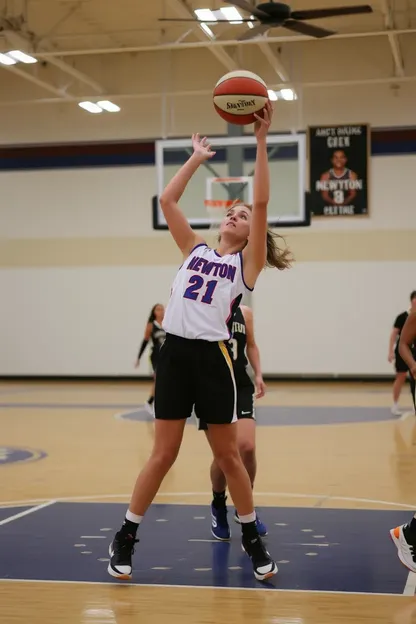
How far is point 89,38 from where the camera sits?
64.8 ft

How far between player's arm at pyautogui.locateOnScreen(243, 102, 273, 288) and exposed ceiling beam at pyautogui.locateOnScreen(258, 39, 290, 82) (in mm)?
11516

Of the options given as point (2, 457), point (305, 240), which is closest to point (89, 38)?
point (305, 240)

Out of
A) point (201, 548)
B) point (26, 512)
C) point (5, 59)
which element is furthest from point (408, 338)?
point (5, 59)

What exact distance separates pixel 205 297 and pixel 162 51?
17.9 metres

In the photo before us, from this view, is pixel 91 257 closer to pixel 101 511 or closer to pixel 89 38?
pixel 89 38

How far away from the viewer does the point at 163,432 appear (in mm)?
5035

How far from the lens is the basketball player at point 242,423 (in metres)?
6.08

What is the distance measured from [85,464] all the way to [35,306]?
13.7 m

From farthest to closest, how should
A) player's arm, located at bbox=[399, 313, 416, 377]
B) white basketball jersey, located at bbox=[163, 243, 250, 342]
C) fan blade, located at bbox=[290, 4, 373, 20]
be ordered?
fan blade, located at bbox=[290, 4, 373, 20] → player's arm, located at bbox=[399, 313, 416, 377] → white basketball jersey, located at bbox=[163, 243, 250, 342]

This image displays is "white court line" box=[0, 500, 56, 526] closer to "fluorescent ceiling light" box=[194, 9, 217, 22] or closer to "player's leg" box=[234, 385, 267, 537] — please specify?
"player's leg" box=[234, 385, 267, 537]

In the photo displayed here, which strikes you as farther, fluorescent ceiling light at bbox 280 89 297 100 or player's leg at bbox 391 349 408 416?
fluorescent ceiling light at bbox 280 89 297 100

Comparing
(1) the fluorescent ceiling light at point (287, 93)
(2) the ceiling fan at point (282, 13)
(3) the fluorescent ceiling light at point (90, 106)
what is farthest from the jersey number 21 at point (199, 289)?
(3) the fluorescent ceiling light at point (90, 106)

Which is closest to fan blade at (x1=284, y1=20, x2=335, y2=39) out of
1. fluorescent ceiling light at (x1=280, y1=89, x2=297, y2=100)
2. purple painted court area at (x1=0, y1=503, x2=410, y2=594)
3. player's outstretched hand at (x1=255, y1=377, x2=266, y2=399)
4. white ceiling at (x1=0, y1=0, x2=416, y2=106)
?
white ceiling at (x1=0, y1=0, x2=416, y2=106)

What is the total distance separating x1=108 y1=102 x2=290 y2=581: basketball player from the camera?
4.99 m
